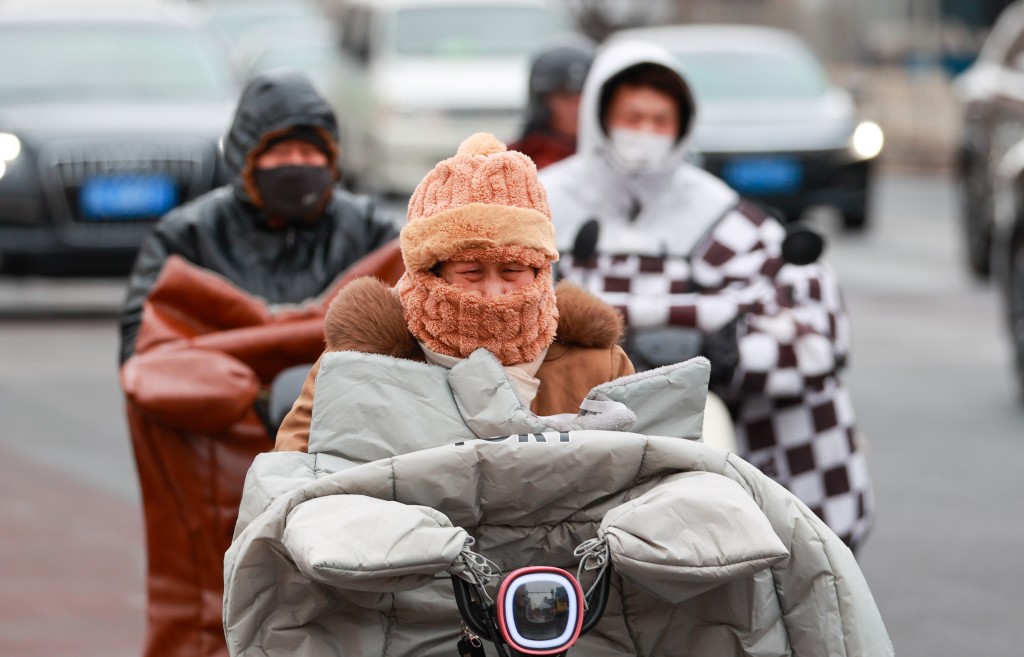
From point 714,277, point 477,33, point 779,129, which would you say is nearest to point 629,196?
point 714,277

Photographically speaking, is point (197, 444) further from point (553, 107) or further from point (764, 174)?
point (764, 174)

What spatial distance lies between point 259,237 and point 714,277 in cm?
126

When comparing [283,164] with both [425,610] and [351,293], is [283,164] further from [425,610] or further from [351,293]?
[425,610]

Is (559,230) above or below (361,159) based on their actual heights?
above

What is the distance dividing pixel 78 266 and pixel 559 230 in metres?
7.89

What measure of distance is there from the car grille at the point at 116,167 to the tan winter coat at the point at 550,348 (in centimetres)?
944

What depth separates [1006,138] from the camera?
43.9 ft

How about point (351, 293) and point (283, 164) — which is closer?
point (351, 293)

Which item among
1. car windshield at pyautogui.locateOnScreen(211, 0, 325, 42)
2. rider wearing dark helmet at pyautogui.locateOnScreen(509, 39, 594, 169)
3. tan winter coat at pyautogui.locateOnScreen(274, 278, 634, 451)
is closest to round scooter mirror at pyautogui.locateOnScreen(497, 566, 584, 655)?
tan winter coat at pyautogui.locateOnScreen(274, 278, 634, 451)

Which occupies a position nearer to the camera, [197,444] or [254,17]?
[197,444]

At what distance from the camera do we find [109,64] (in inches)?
556

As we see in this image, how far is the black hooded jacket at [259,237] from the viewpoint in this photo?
5176 mm

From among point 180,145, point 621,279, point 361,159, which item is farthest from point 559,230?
point 361,159

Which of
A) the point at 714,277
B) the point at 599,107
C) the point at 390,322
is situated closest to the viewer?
the point at 390,322
